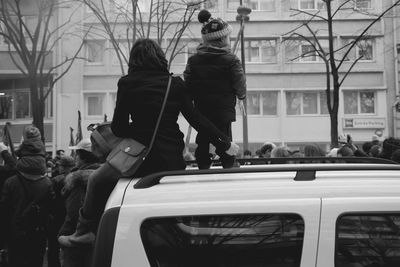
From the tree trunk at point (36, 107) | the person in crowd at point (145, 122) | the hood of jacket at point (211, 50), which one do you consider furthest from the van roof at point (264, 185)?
the tree trunk at point (36, 107)

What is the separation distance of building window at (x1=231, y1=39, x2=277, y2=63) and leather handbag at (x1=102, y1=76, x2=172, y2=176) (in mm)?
29905

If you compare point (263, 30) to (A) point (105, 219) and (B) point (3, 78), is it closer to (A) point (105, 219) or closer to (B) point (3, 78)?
(B) point (3, 78)

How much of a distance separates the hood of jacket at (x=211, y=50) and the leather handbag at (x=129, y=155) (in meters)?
0.71

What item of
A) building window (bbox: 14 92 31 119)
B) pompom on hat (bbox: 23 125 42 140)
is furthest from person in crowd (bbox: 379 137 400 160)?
building window (bbox: 14 92 31 119)

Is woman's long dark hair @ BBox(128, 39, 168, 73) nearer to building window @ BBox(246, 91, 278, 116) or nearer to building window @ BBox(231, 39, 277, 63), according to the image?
building window @ BBox(246, 91, 278, 116)

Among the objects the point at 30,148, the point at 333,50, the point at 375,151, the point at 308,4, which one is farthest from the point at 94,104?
the point at 30,148

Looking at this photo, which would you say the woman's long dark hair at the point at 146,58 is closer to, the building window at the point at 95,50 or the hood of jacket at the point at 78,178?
the hood of jacket at the point at 78,178

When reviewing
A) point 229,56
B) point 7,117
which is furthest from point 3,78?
point 229,56

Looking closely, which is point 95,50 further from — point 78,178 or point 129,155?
point 129,155

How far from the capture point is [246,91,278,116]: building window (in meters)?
32.1

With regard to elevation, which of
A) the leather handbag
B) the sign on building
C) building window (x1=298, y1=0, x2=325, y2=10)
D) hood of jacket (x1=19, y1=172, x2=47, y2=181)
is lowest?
hood of jacket (x1=19, y1=172, x2=47, y2=181)

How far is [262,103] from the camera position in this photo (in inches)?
1268

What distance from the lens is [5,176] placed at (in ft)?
20.5

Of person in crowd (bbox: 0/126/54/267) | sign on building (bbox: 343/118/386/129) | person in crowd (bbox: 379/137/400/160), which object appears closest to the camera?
person in crowd (bbox: 0/126/54/267)
